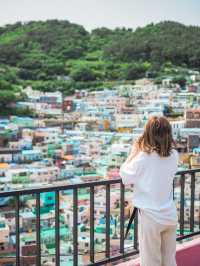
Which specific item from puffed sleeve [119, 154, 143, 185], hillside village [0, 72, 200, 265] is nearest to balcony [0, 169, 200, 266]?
puffed sleeve [119, 154, 143, 185]

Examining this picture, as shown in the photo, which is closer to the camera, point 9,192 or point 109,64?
point 9,192

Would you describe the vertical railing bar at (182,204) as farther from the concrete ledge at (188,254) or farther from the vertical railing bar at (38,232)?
the vertical railing bar at (38,232)

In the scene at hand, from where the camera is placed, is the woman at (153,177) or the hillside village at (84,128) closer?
the woman at (153,177)

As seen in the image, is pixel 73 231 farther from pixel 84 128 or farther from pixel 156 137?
pixel 84 128

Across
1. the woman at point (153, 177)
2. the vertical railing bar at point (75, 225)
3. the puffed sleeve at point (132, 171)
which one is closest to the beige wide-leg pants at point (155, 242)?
the woman at point (153, 177)

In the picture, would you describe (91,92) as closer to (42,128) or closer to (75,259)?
(42,128)

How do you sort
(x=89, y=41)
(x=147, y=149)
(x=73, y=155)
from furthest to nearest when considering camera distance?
(x=89, y=41) < (x=73, y=155) < (x=147, y=149)

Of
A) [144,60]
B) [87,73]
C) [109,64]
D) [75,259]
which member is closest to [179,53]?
[144,60]

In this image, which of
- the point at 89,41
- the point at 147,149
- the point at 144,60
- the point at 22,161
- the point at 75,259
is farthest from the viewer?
the point at 89,41
